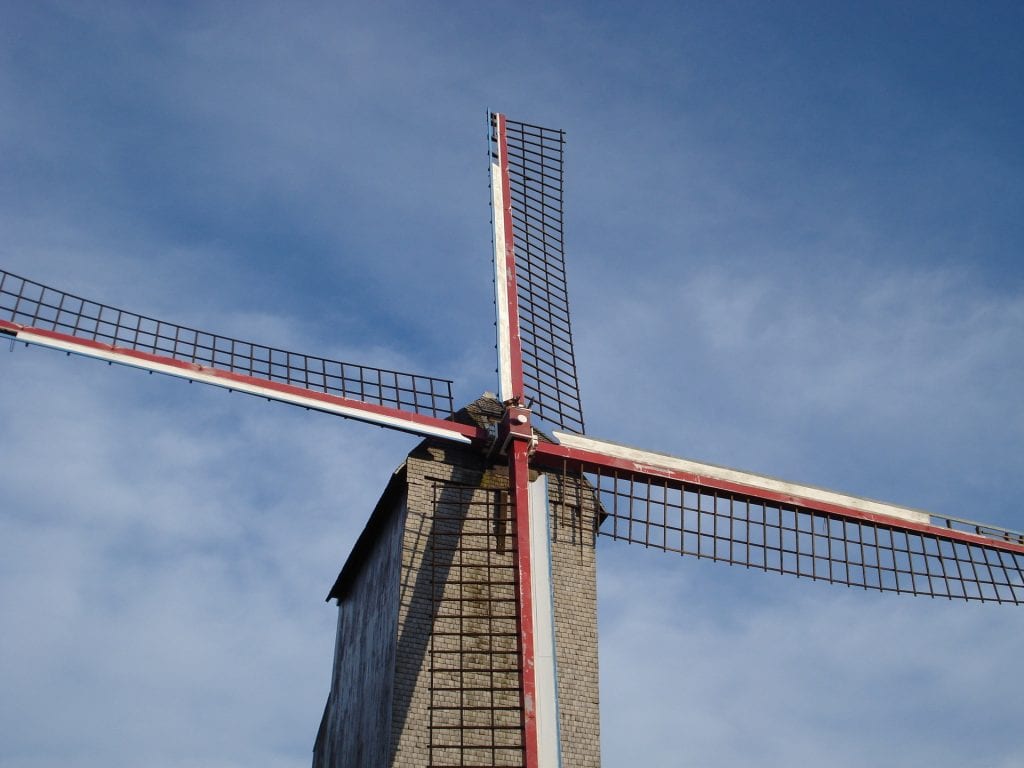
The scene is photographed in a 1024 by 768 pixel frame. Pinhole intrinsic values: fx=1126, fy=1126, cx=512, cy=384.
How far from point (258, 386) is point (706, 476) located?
6.75 metres

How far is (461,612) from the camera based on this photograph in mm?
16297

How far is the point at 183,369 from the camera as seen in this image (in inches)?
611

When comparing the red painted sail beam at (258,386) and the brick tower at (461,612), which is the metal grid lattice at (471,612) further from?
the red painted sail beam at (258,386)

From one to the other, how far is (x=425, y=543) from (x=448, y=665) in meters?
1.94

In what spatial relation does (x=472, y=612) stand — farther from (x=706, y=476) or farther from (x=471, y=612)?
(x=706, y=476)

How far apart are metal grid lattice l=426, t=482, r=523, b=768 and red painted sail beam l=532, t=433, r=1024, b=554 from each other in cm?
139

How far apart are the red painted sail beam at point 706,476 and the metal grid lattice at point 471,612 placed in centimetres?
139

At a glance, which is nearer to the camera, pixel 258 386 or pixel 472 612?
pixel 258 386

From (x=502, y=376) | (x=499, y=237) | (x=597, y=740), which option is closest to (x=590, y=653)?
(x=597, y=740)

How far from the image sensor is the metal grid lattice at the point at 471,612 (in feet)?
55.3

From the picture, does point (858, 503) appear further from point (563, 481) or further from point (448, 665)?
point (448, 665)

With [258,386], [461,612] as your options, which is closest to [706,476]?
[461,612]

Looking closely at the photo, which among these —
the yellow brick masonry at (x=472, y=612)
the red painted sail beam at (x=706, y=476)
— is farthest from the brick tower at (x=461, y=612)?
the red painted sail beam at (x=706, y=476)

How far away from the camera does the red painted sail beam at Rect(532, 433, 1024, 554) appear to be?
16734mm
